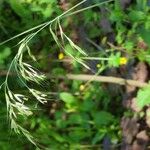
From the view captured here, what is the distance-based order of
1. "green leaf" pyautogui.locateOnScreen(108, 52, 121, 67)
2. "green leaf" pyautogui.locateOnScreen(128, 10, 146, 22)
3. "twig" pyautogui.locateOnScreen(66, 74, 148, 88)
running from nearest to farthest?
"green leaf" pyautogui.locateOnScreen(128, 10, 146, 22) → "green leaf" pyautogui.locateOnScreen(108, 52, 121, 67) → "twig" pyautogui.locateOnScreen(66, 74, 148, 88)

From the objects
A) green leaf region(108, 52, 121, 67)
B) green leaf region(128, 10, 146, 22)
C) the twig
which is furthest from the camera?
the twig

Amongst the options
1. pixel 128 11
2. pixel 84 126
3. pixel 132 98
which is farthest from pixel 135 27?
pixel 84 126

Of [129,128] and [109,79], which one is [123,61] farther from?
[129,128]

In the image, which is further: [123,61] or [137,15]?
[123,61]

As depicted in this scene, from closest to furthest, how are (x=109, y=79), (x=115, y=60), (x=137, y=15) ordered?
(x=137, y=15) < (x=115, y=60) < (x=109, y=79)

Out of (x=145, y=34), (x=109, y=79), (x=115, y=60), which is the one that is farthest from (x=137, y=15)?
(x=109, y=79)

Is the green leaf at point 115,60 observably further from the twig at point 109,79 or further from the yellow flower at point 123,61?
the twig at point 109,79

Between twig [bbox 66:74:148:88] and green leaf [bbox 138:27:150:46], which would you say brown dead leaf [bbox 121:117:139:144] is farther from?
green leaf [bbox 138:27:150:46]

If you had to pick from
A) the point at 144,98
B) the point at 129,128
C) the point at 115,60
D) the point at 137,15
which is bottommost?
the point at 129,128

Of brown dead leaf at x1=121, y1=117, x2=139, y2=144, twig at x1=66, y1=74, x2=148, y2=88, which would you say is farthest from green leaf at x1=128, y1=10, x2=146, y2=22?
brown dead leaf at x1=121, y1=117, x2=139, y2=144

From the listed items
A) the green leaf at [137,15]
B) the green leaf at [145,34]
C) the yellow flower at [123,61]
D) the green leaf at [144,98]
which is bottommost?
the green leaf at [144,98]

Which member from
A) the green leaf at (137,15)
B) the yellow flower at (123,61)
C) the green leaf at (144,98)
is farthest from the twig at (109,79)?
the green leaf at (137,15)
